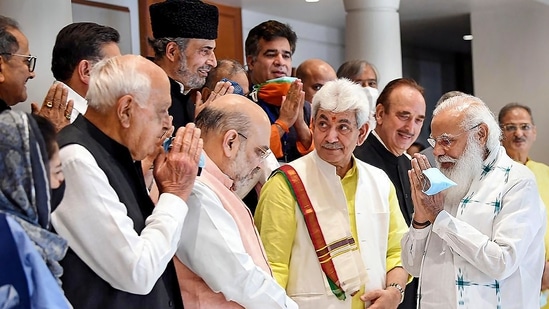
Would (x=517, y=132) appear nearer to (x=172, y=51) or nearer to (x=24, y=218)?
(x=172, y=51)

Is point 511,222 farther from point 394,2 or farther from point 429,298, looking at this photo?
point 394,2

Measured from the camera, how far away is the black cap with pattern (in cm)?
358

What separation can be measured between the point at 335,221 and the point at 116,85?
1247 millimetres

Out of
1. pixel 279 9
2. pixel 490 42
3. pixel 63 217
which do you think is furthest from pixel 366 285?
pixel 490 42

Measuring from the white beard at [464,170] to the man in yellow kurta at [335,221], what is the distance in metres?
0.31

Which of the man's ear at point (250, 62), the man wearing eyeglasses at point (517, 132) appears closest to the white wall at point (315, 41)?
the man wearing eyeglasses at point (517, 132)

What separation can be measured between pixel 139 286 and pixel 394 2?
6.69m

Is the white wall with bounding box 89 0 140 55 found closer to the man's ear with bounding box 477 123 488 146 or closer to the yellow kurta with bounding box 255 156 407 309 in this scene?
the yellow kurta with bounding box 255 156 407 309

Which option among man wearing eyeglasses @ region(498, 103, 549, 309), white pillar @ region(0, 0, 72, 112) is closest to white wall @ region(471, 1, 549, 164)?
man wearing eyeglasses @ region(498, 103, 549, 309)

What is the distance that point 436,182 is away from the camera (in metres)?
2.89

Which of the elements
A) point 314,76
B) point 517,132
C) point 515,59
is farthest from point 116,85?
point 515,59

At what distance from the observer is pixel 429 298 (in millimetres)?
3135

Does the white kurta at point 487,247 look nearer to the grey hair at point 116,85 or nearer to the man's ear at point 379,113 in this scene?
the man's ear at point 379,113

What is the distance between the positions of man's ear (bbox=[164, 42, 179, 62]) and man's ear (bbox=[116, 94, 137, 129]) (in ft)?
4.52
